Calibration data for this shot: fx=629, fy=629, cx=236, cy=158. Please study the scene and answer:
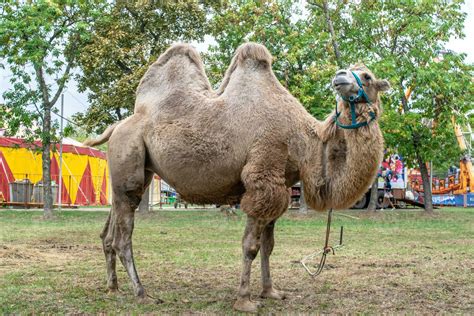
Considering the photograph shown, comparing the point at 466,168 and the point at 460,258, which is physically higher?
the point at 466,168

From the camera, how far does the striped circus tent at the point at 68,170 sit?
1123 inches

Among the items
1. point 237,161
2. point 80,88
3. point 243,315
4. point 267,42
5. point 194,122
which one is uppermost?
point 267,42

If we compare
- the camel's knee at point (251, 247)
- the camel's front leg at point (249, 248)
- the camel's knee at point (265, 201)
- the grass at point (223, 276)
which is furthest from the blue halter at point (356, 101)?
the grass at point (223, 276)

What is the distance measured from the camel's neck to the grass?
1.01 metres

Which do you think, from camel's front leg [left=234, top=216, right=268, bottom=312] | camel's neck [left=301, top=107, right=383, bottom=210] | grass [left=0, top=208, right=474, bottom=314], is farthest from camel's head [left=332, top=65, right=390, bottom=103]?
grass [left=0, top=208, right=474, bottom=314]

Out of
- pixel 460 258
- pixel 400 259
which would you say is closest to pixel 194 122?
pixel 400 259

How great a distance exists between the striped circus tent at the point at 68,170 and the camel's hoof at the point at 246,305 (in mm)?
22452

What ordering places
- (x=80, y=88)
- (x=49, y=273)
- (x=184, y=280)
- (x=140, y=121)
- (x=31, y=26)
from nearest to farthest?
(x=140, y=121), (x=184, y=280), (x=49, y=273), (x=31, y=26), (x=80, y=88)

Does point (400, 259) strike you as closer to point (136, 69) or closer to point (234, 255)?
point (234, 255)

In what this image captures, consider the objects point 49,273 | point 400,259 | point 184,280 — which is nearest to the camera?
point 184,280

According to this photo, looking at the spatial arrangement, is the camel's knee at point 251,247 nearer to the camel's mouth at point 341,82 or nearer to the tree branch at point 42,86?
the camel's mouth at point 341,82

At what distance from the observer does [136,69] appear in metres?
22.6

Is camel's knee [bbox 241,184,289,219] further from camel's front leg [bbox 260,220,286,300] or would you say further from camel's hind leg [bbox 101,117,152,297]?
camel's hind leg [bbox 101,117,152,297]

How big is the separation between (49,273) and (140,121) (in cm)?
252
